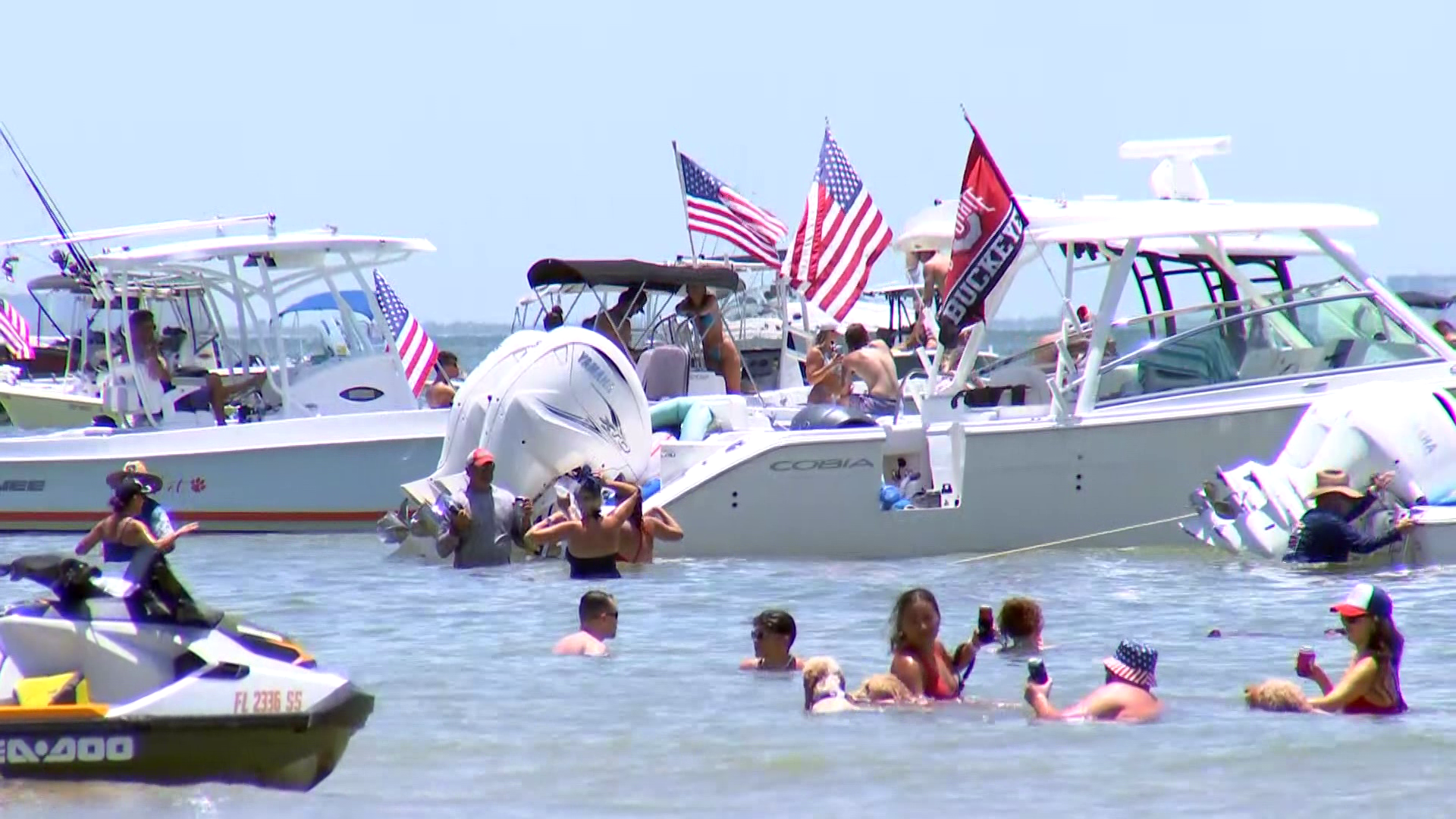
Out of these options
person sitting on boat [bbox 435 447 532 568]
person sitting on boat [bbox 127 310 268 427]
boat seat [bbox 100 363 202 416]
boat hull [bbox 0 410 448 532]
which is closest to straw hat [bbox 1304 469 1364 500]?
person sitting on boat [bbox 435 447 532 568]

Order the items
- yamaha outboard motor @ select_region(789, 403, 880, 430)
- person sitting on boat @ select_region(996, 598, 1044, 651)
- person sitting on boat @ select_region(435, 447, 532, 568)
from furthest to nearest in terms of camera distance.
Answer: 1. yamaha outboard motor @ select_region(789, 403, 880, 430)
2. person sitting on boat @ select_region(435, 447, 532, 568)
3. person sitting on boat @ select_region(996, 598, 1044, 651)

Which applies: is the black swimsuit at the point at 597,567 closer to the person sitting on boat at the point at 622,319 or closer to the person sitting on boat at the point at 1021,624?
the person sitting on boat at the point at 1021,624

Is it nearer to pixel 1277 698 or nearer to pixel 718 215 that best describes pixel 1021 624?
pixel 1277 698

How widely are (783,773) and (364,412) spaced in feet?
32.8

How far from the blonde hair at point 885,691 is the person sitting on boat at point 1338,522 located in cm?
418

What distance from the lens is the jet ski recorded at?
7.36 metres

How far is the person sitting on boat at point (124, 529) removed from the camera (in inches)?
498

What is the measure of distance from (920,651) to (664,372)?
24.4ft

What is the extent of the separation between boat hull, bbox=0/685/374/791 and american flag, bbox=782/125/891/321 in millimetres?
12879

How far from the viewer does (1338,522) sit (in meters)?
12.8

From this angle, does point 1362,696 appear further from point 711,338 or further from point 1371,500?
point 711,338

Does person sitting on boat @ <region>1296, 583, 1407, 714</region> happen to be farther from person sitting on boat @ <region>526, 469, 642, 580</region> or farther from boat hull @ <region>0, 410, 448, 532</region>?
boat hull @ <region>0, 410, 448, 532</region>

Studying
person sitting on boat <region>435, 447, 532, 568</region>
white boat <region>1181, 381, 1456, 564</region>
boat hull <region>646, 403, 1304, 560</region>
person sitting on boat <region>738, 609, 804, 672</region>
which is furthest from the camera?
person sitting on boat <region>435, 447, 532, 568</region>

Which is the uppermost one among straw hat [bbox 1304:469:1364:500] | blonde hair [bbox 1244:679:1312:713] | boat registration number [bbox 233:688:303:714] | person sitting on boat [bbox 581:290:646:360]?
person sitting on boat [bbox 581:290:646:360]
